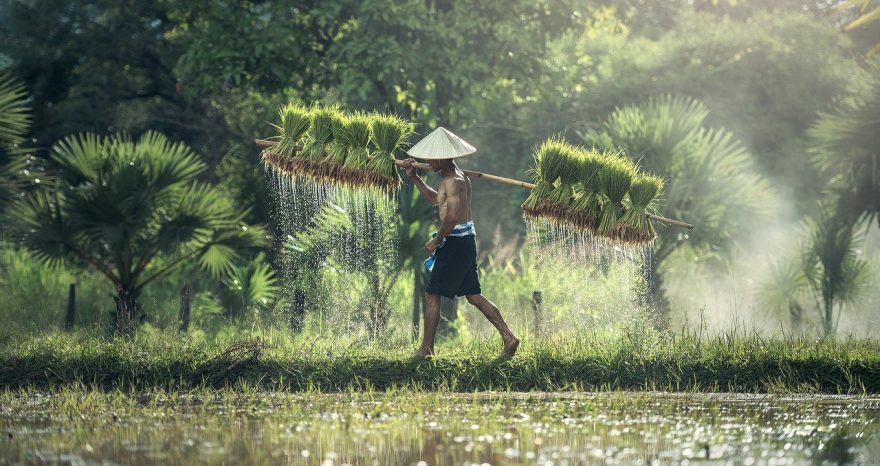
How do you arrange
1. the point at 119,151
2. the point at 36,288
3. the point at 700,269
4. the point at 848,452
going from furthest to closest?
the point at 700,269 < the point at 36,288 < the point at 119,151 < the point at 848,452

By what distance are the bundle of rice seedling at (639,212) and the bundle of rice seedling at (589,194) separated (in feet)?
0.90

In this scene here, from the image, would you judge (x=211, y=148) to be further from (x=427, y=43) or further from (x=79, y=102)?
(x=427, y=43)

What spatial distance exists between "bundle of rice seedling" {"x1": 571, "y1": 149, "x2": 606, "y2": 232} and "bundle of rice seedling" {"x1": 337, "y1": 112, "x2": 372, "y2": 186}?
6.56 feet

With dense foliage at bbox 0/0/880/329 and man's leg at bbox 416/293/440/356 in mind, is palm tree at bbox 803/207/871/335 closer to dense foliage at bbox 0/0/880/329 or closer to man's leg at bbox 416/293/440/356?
dense foliage at bbox 0/0/880/329

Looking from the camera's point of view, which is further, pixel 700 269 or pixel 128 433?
pixel 700 269

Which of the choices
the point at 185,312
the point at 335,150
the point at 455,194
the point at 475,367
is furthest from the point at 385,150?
the point at 185,312

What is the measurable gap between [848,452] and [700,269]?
58.9ft

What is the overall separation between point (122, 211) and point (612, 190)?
21.1 ft

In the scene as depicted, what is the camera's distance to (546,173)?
1372cm

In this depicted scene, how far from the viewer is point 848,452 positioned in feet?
29.6

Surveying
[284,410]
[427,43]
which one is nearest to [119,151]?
[427,43]

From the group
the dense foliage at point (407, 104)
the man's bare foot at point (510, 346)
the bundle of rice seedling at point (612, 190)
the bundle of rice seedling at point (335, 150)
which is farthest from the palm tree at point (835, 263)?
the bundle of rice seedling at point (335, 150)

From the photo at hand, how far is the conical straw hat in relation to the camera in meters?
13.1

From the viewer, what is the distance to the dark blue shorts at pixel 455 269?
13250 mm
